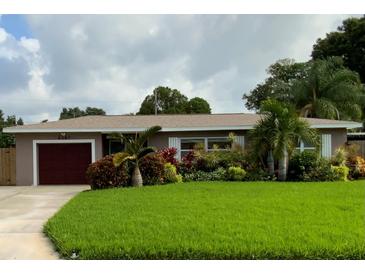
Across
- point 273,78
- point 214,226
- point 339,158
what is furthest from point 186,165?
point 273,78

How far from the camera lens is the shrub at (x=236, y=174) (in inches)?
711

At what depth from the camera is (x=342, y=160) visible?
1898 cm

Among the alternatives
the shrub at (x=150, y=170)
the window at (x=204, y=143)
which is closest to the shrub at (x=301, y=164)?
the window at (x=204, y=143)

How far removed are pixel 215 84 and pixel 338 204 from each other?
21795 mm

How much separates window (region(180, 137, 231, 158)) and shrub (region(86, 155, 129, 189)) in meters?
4.74

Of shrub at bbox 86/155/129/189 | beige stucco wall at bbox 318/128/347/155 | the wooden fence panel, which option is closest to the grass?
shrub at bbox 86/155/129/189

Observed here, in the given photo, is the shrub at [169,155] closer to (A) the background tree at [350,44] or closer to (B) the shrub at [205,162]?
(B) the shrub at [205,162]

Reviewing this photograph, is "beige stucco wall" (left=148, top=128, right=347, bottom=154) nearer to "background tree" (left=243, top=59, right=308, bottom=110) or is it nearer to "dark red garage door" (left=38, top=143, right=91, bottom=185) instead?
"dark red garage door" (left=38, top=143, right=91, bottom=185)

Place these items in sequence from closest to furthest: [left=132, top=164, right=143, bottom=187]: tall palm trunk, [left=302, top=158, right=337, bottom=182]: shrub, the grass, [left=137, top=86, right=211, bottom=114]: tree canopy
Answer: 1. the grass
2. [left=132, top=164, right=143, bottom=187]: tall palm trunk
3. [left=302, top=158, right=337, bottom=182]: shrub
4. [left=137, top=86, right=211, bottom=114]: tree canopy

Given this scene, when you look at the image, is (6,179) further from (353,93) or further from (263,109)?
(353,93)

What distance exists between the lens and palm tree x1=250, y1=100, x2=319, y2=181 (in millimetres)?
17500

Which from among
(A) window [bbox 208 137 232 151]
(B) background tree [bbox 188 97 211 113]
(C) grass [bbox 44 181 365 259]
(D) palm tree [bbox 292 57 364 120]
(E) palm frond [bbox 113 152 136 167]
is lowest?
(C) grass [bbox 44 181 365 259]

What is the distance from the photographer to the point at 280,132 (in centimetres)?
1755

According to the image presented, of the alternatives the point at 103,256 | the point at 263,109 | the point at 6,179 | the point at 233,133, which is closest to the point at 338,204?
the point at 103,256
